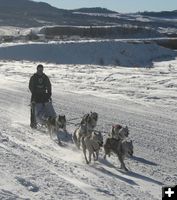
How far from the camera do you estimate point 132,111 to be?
16719mm

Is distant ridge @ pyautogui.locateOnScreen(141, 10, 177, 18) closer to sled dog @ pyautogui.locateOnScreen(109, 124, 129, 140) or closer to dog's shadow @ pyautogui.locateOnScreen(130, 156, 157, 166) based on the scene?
sled dog @ pyautogui.locateOnScreen(109, 124, 129, 140)

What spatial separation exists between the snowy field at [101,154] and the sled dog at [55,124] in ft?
0.69

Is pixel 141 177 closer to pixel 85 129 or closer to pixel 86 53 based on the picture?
pixel 85 129

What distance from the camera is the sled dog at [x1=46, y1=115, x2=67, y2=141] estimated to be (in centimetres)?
1233

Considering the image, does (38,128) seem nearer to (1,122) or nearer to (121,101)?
(1,122)

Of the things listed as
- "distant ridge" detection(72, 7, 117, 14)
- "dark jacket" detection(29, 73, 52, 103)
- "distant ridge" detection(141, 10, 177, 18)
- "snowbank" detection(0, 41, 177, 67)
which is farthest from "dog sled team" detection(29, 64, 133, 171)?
"distant ridge" detection(141, 10, 177, 18)

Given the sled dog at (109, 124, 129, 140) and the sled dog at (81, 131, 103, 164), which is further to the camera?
the sled dog at (109, 124, 129, 140)

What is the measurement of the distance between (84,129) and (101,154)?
23.1 inches

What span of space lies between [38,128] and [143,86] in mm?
10286

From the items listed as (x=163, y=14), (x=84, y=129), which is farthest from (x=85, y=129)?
(x=163, y=14)

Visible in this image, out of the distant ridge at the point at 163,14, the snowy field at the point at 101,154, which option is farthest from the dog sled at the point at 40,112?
the distant ridge at the point at 163,14

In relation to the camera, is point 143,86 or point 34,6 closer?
point 143,86

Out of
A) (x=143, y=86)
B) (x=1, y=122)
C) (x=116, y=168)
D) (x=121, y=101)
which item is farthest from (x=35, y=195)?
(x=143, y=86)

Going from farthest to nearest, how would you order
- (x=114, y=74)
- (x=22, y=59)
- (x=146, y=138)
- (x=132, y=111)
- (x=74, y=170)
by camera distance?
(x=22, y=59) → (x=114, y=74) → (x=132, y=111) → (x=146, y=138) → (x=74, y=170)
